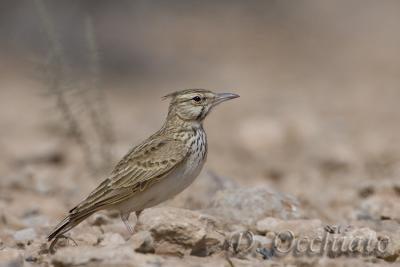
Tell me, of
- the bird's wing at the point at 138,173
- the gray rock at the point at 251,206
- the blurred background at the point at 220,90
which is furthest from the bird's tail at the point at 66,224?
the blurred background at the point at 220,90

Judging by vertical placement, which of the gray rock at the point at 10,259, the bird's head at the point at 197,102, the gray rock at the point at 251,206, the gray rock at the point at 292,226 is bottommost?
the gray rock at the point at 292,226

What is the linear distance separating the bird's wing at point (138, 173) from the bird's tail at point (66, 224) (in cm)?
16

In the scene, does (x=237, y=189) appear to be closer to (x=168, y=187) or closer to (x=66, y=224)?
(x=168, y=187)

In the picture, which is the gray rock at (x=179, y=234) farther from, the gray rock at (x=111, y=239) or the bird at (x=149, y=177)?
the bird at (x=149, y=177)

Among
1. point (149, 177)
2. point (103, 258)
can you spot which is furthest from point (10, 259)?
point (149, 177)

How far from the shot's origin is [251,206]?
6305 millimetres

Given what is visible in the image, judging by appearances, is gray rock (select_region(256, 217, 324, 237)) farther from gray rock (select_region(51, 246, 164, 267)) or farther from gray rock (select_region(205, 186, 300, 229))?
gray rock (select_region(51, 246, 164, 267))

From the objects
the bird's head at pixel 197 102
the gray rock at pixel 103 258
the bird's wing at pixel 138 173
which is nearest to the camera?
the gray rock at pixel 103 258

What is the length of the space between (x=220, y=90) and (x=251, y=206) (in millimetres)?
9165

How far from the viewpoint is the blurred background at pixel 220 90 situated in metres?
8.00

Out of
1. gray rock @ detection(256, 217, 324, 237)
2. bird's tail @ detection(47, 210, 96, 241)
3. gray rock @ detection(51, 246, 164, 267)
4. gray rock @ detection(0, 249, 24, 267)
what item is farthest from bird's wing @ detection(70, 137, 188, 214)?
gray rock @ detection(51, 246, 164, 267)

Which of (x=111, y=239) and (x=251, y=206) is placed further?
(x=251, y=206)

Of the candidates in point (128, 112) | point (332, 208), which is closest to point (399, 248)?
point (332, 208)

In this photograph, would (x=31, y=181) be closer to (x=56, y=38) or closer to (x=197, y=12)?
(x=56, y=38)
